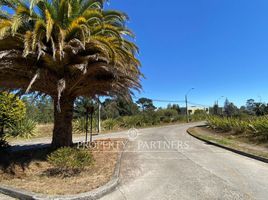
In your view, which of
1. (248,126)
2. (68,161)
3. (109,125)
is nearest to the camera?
(68,161)

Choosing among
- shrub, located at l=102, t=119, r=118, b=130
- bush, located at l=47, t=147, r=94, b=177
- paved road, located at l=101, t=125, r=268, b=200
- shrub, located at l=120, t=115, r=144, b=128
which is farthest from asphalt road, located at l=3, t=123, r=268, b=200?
shrub, located at l=120, t=115, r=144, b=128

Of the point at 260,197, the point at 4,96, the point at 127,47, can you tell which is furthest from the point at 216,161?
the point at 4,96

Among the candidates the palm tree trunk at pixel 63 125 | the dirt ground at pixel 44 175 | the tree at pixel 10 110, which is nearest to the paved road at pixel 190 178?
the dirt ground at pixel 44 175

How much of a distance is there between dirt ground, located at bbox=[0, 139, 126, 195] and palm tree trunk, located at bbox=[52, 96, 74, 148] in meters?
0.66

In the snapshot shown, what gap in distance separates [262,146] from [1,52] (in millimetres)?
13596

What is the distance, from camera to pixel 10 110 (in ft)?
70.5

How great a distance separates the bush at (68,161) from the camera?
307 inches

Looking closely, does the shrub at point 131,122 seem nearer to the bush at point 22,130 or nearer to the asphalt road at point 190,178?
the bush at point 22,130

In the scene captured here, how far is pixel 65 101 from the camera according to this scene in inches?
429

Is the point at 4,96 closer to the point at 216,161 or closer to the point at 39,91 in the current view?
the point at 39,91

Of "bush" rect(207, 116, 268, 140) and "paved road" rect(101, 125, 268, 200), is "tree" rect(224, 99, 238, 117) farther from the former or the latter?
"paved road" rect(101, 125, 268, 200)

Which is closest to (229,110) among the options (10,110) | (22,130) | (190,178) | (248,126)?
(248,126)

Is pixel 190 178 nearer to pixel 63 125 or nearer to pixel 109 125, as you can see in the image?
pixel 63 125

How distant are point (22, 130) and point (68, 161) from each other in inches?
691
